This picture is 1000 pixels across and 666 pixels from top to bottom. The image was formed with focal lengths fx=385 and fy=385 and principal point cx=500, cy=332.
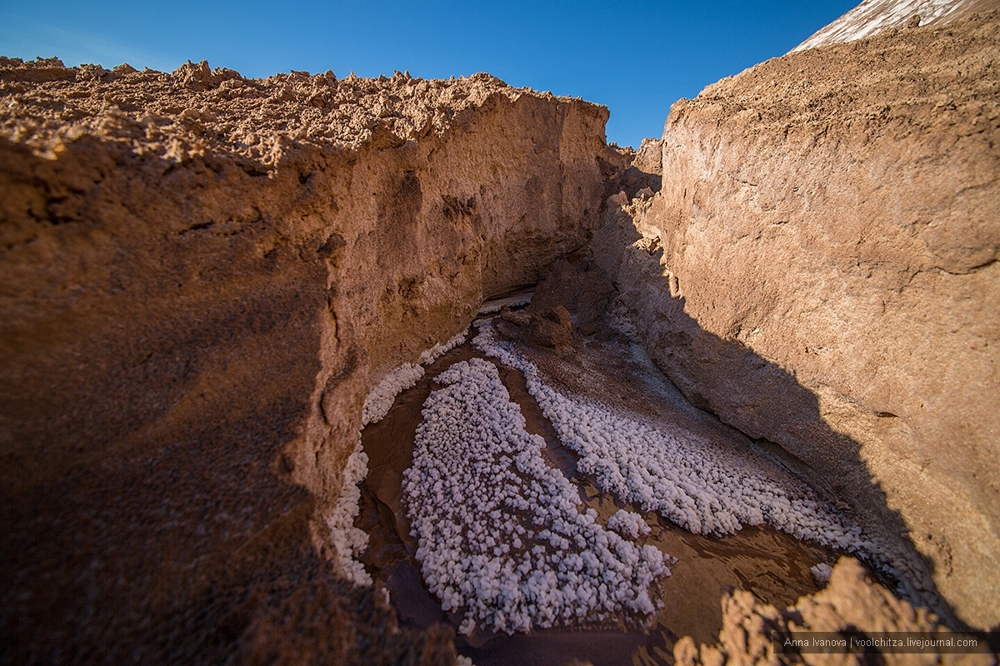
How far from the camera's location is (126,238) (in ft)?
5.93

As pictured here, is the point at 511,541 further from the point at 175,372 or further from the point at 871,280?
the point at 871,280

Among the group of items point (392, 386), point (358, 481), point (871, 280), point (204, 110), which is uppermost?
point (204, 110)

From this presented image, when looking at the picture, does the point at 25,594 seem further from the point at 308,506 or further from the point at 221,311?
the point at 221,311

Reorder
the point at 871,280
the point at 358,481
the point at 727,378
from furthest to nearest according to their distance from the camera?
the point at 727,378 → the point at 358,481 → the point at 871,280

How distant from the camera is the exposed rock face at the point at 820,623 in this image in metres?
1.97

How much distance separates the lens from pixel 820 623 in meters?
2.08

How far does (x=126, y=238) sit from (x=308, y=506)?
5.06ft

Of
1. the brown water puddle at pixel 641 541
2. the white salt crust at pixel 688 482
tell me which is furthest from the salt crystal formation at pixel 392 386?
the white salt crust at pixel 688 482

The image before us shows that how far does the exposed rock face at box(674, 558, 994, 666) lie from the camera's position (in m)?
1.97

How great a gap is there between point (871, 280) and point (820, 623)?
2.49m

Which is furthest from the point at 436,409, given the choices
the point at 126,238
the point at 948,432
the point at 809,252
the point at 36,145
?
the point at 948,432

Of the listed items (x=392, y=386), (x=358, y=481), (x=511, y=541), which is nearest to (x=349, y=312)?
(x=392, y=386)

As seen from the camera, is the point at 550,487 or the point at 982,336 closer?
the point at 982,336

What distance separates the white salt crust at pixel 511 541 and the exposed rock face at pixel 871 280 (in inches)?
73.1
